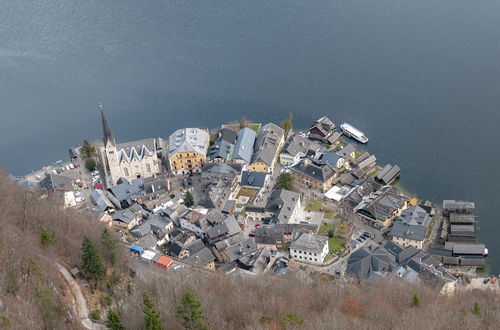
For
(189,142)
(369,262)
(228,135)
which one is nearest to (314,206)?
(369,262)

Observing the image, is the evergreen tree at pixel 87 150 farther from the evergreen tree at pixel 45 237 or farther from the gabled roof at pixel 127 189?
the evergreen tree at pixel 45 237

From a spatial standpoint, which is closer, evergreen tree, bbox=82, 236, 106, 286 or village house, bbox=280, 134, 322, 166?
evergreen tree, bbox=82, 236, 106, 286

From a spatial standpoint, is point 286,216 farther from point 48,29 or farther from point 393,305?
point 48,29

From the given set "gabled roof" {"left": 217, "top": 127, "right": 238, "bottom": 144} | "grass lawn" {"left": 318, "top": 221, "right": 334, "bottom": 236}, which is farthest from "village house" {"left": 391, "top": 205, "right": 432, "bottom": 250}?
"gabled roof" {"left": 217, "top": 127, "right": 238, "bottom": 144}

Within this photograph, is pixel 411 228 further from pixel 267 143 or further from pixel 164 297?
pixel 164 297

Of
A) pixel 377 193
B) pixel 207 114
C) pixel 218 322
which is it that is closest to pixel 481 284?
pixel 377 193

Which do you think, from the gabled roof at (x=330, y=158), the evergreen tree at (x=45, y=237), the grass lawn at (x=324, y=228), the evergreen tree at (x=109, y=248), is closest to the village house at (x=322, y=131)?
the gabled roof at (x=330, y=158)

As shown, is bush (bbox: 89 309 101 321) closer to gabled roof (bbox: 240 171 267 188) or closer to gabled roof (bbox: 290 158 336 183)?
gabled roof (bbox: 240 171 267 188)
